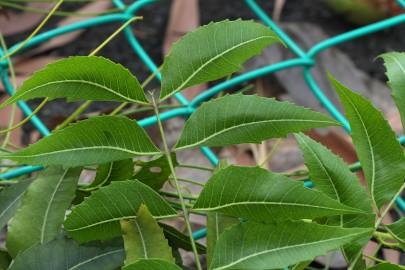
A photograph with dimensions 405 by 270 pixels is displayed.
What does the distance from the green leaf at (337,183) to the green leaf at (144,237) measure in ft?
0.39

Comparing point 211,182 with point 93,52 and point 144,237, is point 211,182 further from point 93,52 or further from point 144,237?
point 93,52

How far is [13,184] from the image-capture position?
2.04 feet

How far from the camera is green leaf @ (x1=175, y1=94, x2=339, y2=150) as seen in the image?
0.50m

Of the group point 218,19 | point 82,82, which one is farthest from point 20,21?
point 82,82

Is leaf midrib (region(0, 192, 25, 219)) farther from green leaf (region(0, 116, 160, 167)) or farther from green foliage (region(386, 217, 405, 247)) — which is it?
green foliage (region(386, 217, 405, 247))

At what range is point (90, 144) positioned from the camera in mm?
504

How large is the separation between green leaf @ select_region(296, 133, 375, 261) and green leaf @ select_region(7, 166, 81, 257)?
7.1 inches

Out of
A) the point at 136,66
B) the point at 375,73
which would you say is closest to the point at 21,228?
the point at 136,66

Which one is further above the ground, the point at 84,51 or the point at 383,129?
the point at 383,129

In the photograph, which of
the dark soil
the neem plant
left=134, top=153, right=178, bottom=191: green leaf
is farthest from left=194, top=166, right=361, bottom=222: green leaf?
the dark soil

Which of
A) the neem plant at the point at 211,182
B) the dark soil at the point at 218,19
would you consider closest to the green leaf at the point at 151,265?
the neem plant at the point at 211,182

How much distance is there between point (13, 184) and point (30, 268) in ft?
0.38

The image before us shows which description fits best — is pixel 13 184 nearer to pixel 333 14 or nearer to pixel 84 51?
pixel 84 51

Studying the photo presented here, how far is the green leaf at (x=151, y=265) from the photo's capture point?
42 cm
